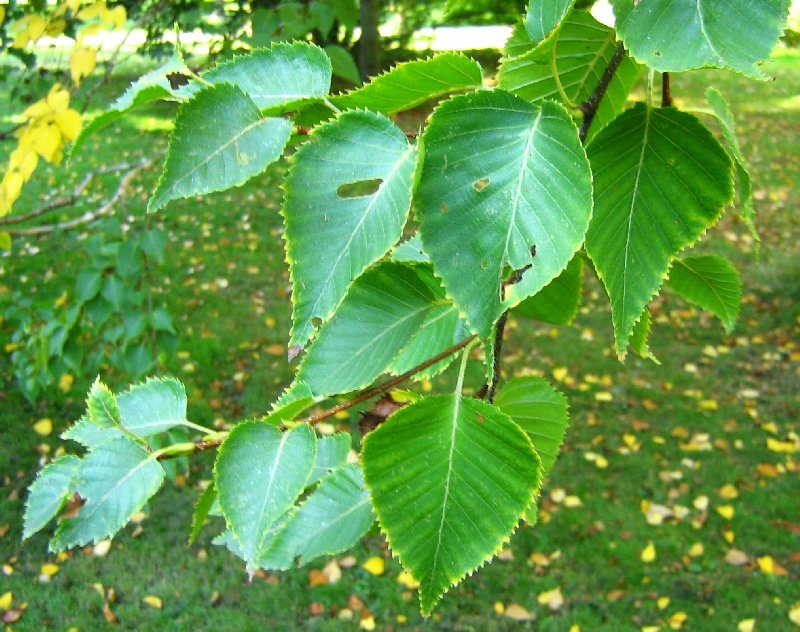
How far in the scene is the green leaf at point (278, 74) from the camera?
0.64 meters

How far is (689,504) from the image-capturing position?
13.9 feet

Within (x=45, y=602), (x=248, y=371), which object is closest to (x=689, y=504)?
(x=248, y=371)

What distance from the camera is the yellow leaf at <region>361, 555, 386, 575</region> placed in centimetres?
377

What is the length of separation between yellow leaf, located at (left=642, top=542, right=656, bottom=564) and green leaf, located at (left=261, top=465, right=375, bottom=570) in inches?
131

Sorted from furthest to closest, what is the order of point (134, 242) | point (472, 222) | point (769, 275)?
1. point (769, 275)
2. point (134, 242)
3. point (472, 222)

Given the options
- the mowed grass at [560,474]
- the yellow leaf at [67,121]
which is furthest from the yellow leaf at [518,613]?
the yellow leaf at [67,121]

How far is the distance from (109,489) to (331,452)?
0.35 m

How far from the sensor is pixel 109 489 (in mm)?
696

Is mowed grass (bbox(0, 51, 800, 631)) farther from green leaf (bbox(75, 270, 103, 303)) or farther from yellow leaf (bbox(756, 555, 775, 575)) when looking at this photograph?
green leaf (bbox(75, 270, 103, 303))

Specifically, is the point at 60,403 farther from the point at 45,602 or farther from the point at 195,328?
the point at 45,602

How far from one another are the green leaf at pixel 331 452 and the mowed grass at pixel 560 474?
7.52 ft

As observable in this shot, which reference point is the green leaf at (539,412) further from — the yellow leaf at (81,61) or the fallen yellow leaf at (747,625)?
the fallen yellow leaf at (747,625)

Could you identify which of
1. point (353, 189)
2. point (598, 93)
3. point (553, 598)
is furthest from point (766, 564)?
point (598, 93)

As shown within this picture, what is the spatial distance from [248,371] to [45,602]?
1995 mm
